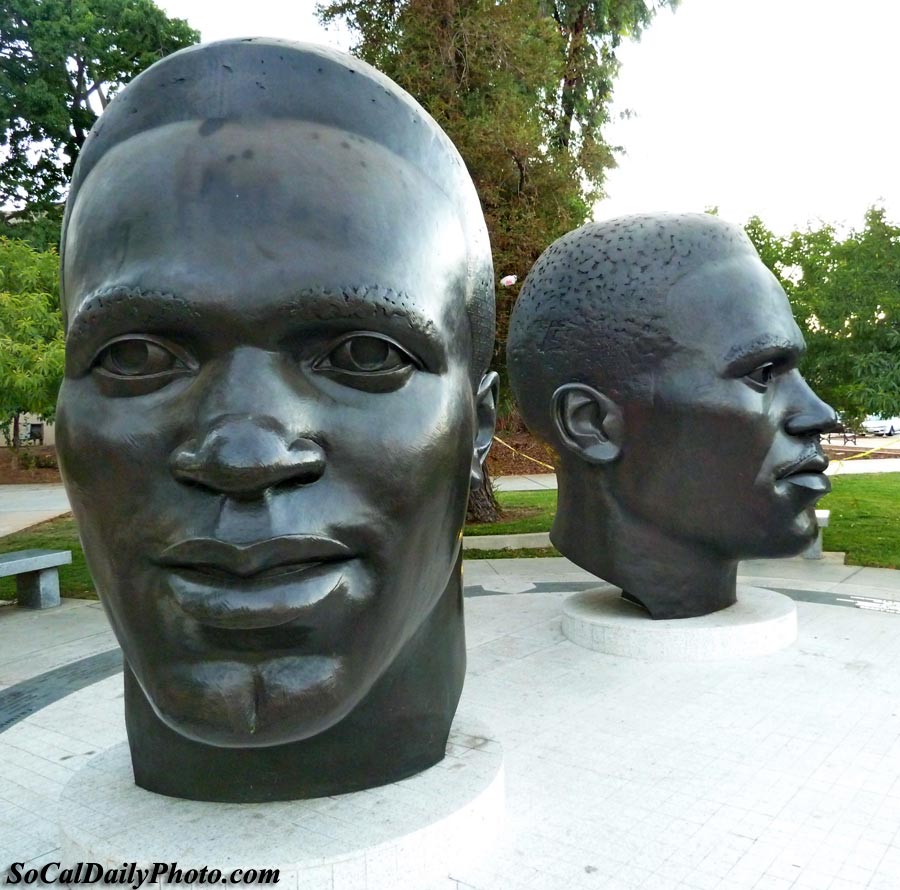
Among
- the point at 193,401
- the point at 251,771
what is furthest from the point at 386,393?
the point at 251,771

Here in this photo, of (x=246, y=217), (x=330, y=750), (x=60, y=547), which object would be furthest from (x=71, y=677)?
(x=60, y=547)

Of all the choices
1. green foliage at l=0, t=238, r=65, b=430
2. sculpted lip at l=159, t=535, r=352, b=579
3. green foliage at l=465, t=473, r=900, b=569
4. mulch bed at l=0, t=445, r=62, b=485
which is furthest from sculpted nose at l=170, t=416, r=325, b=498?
mulch bed at l=0, t=445, r=62, b=485

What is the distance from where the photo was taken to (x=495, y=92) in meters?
12.5

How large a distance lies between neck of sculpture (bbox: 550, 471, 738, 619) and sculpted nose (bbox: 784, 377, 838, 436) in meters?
1.03

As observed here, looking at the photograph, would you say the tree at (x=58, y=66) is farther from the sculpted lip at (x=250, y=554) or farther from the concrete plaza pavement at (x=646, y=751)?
the sculpted lip at (x=250, y=554)

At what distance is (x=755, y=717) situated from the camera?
4789 millimetres

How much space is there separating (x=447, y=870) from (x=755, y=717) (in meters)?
2.55

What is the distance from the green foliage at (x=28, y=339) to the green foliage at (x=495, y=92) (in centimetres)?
571

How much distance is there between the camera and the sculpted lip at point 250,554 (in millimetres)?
2217

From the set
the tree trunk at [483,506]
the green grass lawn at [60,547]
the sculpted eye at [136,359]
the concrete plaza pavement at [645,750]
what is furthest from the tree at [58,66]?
the sculpted eye at [136,359]

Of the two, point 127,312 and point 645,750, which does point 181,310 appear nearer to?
point 127,312

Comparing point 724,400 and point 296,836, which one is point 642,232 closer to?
point 724,400

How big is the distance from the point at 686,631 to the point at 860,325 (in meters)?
5.43

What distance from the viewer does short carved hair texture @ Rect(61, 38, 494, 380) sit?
2.60m
